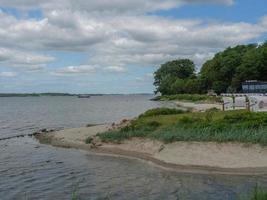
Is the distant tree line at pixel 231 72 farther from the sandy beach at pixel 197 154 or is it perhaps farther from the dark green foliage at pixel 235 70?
the sandy beach at pixel 197 154

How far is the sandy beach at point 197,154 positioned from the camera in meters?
25.0

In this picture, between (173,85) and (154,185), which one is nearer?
(154,185)

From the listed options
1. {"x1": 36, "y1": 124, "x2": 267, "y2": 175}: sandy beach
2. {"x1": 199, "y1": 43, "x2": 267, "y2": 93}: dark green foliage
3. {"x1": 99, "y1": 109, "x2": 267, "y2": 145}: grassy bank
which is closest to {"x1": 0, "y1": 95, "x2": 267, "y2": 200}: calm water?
{"x1": 36, "y1": 124, "x2": 267, "y2": 175}: sandy beach

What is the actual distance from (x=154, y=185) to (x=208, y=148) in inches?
254

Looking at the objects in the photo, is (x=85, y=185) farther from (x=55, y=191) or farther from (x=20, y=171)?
(x=20, y=171)

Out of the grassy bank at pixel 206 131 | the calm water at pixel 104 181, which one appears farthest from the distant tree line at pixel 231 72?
the calm water at pixel 104 181

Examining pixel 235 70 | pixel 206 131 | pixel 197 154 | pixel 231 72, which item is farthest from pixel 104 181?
pixel 231 72

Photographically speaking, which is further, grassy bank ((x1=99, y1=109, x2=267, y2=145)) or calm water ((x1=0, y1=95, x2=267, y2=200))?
grassy bank ((x1=99, y1=109, x2=267, y2=145))

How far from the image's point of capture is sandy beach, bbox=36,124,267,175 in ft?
82.0

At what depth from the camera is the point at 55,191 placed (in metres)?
21.3

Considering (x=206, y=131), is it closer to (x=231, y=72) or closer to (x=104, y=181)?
(x=104, y=181)

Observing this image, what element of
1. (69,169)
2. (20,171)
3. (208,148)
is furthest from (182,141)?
(20,171)

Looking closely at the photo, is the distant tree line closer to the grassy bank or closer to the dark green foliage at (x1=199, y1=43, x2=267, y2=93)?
the dark green foliage at (x1=199, y1=43, x2=267, y2=93)

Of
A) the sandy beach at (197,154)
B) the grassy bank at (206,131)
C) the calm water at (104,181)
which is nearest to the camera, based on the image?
the calm water at (104,181)
